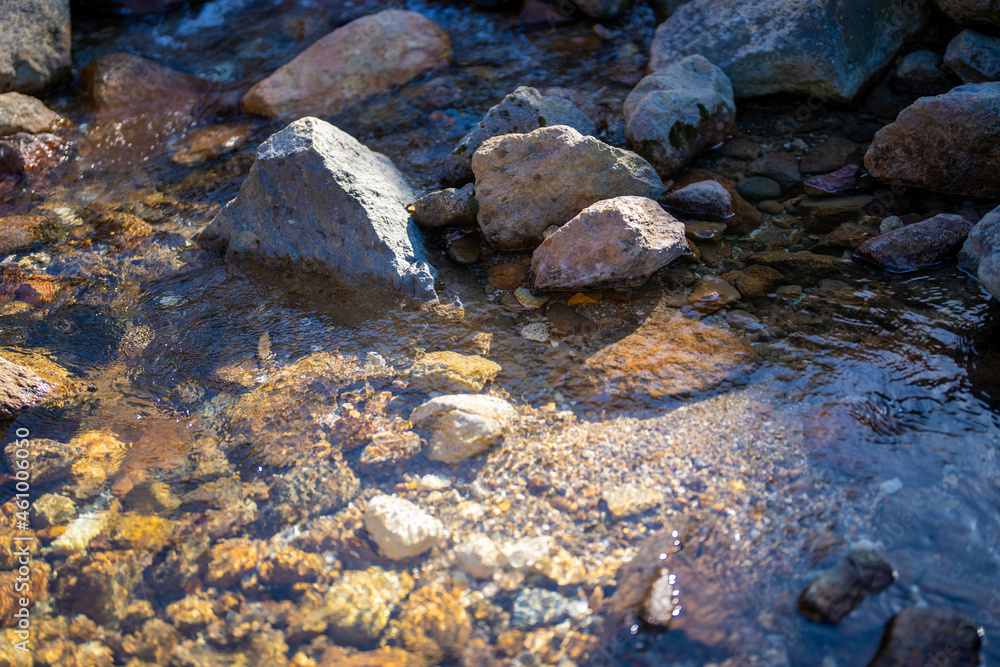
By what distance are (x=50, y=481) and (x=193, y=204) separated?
2.15 meters

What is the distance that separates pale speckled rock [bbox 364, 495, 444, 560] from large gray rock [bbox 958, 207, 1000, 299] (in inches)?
96.2

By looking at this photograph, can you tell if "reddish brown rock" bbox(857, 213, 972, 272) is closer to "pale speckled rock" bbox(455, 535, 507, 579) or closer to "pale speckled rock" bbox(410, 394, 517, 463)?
"pale speckled rock" bbox(410, 394, 517, 463)

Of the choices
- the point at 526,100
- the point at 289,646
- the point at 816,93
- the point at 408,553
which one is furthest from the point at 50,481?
the point at 816,93

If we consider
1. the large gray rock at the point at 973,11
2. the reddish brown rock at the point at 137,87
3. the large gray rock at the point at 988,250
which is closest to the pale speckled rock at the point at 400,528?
the large gray rock at the point at 988,250

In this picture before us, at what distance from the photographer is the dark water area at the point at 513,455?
6.44ft

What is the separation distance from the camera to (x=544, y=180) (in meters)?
3.33

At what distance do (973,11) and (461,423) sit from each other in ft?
13.9

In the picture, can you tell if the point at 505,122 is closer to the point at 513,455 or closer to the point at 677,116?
the point at 677,116

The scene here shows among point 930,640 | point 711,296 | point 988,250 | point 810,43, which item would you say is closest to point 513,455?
point 711,296

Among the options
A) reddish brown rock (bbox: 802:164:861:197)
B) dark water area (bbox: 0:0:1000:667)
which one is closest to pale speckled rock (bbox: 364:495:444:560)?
dark water area (bbox: 0:0:1000:667)

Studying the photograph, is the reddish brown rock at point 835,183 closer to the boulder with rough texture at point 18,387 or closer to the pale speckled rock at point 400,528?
the pale speckled rock at point 400,528

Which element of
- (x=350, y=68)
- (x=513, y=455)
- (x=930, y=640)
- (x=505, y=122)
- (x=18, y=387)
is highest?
(x=350, y=68)

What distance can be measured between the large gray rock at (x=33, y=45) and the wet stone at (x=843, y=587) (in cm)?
644

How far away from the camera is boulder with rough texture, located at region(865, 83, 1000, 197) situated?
3213 millimetres
